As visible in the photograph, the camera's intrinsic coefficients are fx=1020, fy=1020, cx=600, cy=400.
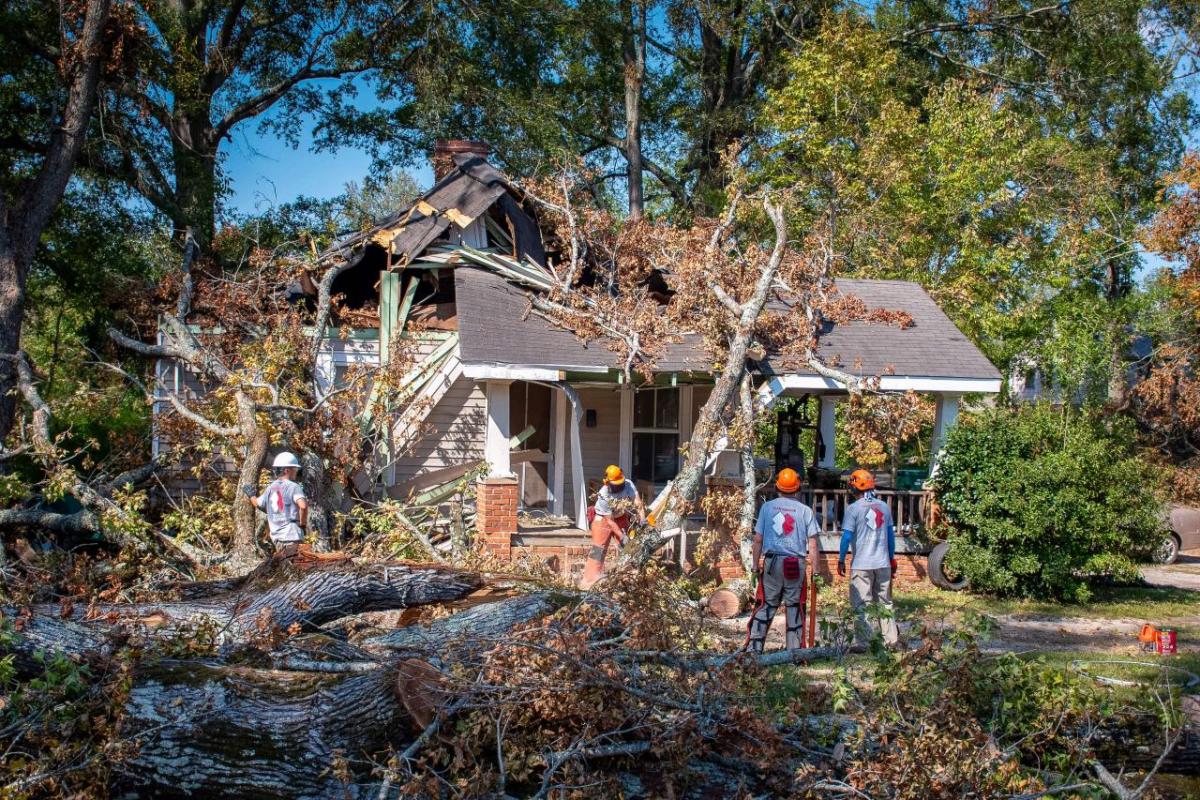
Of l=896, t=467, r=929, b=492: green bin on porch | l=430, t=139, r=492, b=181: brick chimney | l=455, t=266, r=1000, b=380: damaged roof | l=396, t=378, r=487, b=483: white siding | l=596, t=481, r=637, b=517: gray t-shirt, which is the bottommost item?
l=596, t=481, r=637, b=517: gray t-shirt

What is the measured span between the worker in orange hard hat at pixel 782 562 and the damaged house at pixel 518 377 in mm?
3706

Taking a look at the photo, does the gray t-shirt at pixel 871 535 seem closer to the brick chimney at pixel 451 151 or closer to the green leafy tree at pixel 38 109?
the green leafy tree at pixel 38 109

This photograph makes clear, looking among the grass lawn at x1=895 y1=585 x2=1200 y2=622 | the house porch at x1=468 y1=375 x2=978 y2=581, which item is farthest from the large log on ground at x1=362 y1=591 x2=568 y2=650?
the grass lawn at x1=895 y1=585 x2=1200 y2=622

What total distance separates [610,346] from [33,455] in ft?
20.4

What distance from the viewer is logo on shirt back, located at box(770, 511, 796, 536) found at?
7738 millimetres

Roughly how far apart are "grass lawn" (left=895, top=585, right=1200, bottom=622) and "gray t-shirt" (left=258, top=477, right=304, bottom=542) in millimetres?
6148

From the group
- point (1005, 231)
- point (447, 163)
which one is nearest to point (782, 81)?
point (1005, 231)

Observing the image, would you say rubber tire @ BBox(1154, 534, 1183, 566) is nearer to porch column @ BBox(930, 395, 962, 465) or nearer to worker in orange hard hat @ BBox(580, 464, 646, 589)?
porch column @ BBox(930, 395, 962, 465)

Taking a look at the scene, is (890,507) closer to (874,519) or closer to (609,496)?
(609,496)

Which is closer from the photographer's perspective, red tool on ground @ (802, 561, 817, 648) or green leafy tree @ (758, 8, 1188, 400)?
red tool on ground @ (802, 561, 817, 648)

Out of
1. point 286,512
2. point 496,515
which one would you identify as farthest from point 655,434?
point 286,512

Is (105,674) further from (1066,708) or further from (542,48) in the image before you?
(542,48)

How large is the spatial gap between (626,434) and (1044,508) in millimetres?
5455

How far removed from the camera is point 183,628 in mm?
6156
